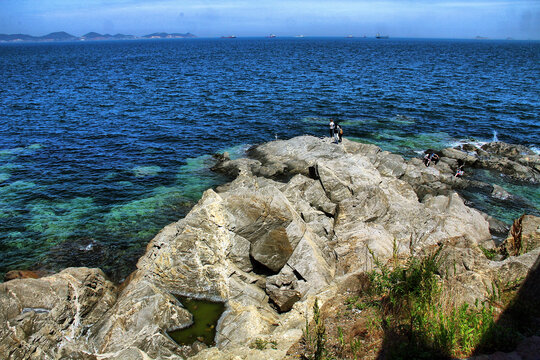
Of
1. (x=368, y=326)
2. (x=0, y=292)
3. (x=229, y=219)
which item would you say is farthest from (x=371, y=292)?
(x=0, y=292)

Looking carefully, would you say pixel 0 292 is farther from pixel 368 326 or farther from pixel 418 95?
pixel 418 95

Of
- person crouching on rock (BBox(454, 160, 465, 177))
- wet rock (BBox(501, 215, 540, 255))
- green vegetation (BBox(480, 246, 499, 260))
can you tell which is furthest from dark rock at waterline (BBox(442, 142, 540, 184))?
green vegetation (BBox(480, 246, 499, 260))

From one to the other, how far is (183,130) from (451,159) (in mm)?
30020

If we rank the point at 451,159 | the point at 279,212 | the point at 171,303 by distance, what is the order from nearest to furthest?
the point at 171,303 < the point at 279,212 < the point at 451,159

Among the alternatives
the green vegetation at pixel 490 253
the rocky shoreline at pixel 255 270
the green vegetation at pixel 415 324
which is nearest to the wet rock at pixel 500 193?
the rocky shoreline at pixel 255 270

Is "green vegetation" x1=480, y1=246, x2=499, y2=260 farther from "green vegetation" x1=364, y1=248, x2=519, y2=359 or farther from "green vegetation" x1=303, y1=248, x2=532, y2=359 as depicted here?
"green vegetation" x1=364, y1=248, x2=519, y2=359

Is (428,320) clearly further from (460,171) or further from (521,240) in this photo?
(460,171)

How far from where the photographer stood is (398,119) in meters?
46.3

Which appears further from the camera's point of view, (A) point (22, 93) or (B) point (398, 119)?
(A) point (22, 93)

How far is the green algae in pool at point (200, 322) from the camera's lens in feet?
40.4

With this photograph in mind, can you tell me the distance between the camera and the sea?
Result: 22.4 meters

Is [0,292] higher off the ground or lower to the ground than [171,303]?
higher

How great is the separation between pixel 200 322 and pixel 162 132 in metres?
32.8

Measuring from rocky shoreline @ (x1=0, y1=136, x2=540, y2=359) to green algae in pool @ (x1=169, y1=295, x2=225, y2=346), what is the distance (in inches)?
11.7
